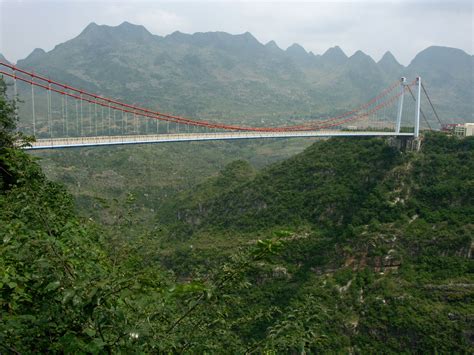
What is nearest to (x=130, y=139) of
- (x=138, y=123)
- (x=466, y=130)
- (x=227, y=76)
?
(x=466, y=130)

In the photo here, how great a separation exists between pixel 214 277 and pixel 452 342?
16987 millimetres

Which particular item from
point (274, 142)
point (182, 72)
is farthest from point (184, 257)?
point (182, 72)

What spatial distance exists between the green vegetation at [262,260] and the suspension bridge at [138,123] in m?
3.98

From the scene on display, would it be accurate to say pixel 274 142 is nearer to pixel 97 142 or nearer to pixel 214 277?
pixel 97 142

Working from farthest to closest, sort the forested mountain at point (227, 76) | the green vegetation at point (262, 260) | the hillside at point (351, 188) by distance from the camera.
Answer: the forested mountain at point (227, 76)
the hillside at point (351, 188)
the green vegetation at point (262, 260)

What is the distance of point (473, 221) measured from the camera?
2078 centimetres

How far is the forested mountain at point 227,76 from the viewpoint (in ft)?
435

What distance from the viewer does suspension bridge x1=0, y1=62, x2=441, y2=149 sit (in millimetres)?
21836

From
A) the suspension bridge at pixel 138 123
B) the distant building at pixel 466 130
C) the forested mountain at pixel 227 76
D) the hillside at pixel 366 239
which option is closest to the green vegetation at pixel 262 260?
the hillside at pixel 366 239

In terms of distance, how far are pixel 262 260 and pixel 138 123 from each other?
10265 centimetres

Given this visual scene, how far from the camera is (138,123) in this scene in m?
101

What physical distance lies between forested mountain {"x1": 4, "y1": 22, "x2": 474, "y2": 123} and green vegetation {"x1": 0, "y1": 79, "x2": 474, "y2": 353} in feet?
287

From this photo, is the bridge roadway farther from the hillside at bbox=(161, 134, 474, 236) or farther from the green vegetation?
the green vegetation

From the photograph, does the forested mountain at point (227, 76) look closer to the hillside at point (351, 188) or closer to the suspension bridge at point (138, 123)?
the suspension bridge at point (138, 123)
